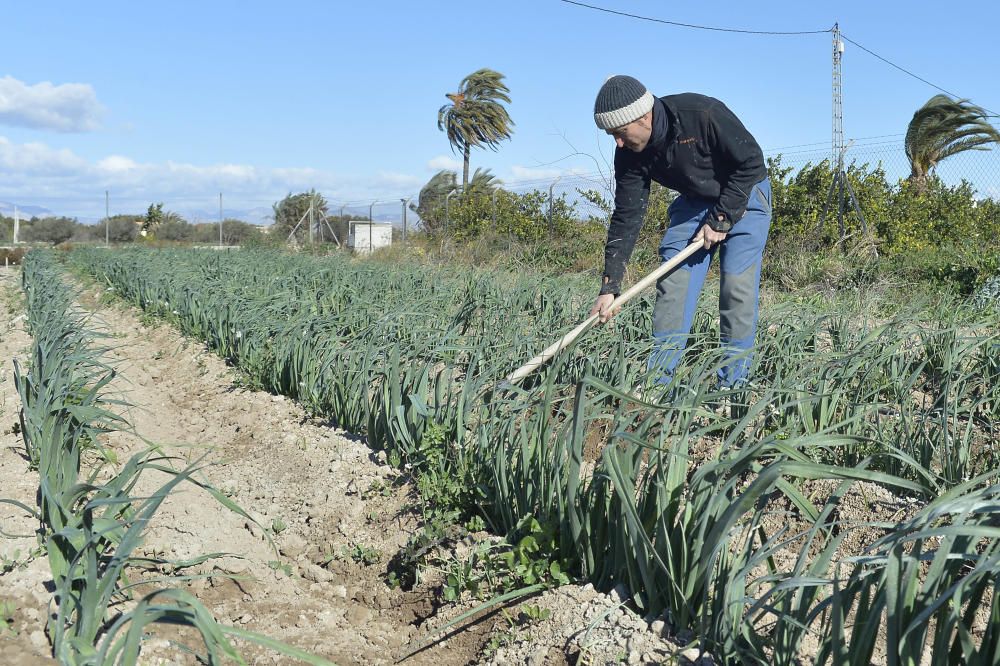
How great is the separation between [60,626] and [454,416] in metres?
1.38

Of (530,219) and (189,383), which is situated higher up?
(530,219)

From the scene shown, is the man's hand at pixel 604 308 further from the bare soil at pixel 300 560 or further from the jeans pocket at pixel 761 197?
the bare soil at pixel 300 560

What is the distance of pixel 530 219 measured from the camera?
1443 cm

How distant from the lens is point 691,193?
383 cm

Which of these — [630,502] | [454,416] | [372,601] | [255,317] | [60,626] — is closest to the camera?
[60,626]

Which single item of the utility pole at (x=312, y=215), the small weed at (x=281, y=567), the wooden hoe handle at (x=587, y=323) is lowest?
the small weed at (x=281, y=567)

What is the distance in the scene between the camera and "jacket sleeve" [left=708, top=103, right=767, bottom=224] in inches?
141

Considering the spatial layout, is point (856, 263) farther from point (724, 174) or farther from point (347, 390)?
point (347, 390)

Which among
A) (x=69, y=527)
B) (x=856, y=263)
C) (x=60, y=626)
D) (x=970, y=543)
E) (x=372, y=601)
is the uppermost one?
(x=856, y=263)

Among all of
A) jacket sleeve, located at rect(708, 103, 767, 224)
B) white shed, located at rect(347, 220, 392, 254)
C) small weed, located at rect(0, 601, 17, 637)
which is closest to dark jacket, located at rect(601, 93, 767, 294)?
jacket sleeve, located at rect(708, 103, 767, 224)

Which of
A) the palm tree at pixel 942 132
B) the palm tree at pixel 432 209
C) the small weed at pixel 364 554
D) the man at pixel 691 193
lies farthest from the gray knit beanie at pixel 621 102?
the palm tree at pixel 432 209

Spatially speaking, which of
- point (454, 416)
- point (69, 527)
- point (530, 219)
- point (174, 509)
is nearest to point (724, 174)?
point (454, 416)

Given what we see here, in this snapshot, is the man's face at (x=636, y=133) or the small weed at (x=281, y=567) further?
the man's face at (x=636, y=133)

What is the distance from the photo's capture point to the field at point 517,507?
1.55 m
